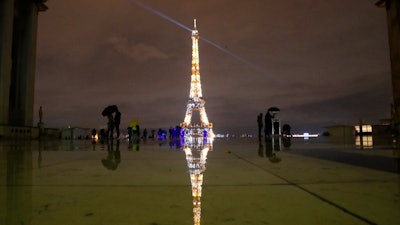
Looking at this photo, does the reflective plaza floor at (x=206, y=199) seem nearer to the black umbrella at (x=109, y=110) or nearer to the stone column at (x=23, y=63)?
the black umbrella at (x=109, y=110)

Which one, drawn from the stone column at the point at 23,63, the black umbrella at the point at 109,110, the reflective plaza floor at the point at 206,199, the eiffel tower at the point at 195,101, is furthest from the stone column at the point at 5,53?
the eiffel tower at the point at 195,101

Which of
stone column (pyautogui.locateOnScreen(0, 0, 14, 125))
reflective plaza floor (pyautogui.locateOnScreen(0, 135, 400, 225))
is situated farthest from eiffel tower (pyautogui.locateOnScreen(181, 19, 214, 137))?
reflective plaza floor (pyautogui.locateOnScreen(0, 135, 400, 225))

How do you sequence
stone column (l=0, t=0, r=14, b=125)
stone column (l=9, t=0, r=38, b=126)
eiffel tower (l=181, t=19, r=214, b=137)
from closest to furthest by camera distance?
stone column (l=0, t=0, r=14, b=125), stone column (l=9, t=0, r=38, b=126), eiffel tower (l=181, t=19, r=214, b=137)

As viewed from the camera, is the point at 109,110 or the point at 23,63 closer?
the point at 109,110

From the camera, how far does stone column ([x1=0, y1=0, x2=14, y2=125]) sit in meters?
17.5

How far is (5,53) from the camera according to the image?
17703 mm

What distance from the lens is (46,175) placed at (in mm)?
3418

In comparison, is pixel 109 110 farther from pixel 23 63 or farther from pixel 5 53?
pixel 23 63

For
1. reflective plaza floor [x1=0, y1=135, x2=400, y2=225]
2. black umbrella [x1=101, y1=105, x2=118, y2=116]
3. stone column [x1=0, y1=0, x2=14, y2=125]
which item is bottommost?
reflective plaza floor [x1=0, y1=135, x2=400, y2=225]

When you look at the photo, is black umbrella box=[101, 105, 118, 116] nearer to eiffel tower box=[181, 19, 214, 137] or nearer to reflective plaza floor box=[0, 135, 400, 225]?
reflective plaza floor box=[0, 135, 400, 225]

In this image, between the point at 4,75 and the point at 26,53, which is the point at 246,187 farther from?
the point at 26,53

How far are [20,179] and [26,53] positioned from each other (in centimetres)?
2235

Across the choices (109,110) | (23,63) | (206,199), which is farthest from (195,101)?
(206,199)

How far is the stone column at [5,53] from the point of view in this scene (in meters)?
17.5
